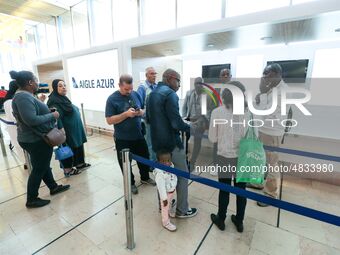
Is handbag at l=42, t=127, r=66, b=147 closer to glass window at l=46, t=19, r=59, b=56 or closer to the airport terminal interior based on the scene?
the airport terminal interior

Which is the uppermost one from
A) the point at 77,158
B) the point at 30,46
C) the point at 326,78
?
the point at 30,46

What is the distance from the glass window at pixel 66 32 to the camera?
564 cm

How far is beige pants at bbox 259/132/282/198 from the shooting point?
2184mm

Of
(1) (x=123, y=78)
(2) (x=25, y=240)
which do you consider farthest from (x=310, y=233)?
(2) (x=25, y=240)

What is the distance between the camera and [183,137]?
8.72 feet

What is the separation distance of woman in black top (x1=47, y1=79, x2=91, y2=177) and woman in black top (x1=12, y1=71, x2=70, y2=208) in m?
0.59

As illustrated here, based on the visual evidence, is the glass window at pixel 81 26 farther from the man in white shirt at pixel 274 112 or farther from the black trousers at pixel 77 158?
the man in white shirt at pixel 274 112

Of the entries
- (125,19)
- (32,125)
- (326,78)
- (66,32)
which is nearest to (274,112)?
(32,125)

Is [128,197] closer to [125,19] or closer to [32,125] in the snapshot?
[32,125]

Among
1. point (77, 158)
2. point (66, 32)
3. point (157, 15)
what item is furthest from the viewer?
point (66, 32)

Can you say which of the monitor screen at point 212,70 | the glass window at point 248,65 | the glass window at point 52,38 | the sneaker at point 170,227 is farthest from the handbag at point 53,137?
the glass window at point 52,38

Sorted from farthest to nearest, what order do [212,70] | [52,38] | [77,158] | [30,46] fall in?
[30,46]
[52,38]
[212,70]
[77,158]

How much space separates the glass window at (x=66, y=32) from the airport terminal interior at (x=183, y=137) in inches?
2.1

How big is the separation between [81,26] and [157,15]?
2657 millimetres
